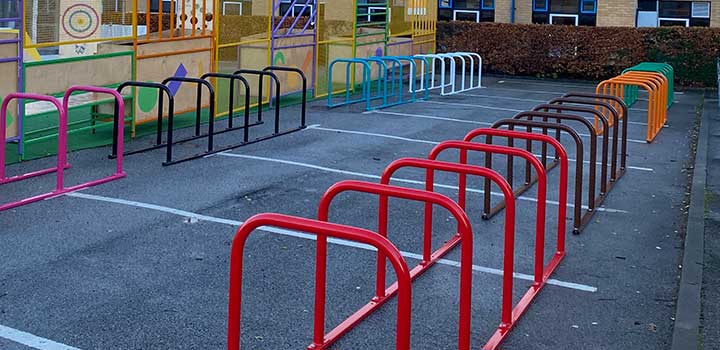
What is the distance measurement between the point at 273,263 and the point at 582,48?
56.7ft

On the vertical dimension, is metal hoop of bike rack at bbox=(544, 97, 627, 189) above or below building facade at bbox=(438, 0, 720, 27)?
below

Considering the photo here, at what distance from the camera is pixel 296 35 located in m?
15.1

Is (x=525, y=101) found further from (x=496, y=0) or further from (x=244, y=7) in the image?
(x=496, y=0)

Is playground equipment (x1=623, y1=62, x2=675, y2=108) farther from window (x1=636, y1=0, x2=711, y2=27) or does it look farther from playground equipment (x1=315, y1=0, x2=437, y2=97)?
window (x1=636, y1=0, x2=711, y2=27)

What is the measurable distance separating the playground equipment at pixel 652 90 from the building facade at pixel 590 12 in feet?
32.9

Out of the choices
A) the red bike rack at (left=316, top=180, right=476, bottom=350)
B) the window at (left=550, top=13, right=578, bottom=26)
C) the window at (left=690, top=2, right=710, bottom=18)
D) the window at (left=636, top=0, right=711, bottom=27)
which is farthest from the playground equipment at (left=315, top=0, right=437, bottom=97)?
the red bike rack at (left=316, top=180, right=476, bottom=350)

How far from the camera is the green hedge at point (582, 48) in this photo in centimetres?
2075

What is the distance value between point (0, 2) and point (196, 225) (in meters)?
3.82

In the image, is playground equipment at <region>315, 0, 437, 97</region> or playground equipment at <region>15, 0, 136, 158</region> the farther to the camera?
playground equipment at <region>315, 0, 437, 97</region>

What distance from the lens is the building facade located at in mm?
23391

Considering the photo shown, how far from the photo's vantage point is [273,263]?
6.16m

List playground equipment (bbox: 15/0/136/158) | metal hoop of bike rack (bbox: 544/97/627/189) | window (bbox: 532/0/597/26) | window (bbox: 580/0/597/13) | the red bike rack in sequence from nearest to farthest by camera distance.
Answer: the red bike rack
metal hoop of bike rack (bbox: 544/97/627/189)
playground equipment (bbox: 15/0/136/158)
window (bbox: 580/0/597/13)
window (bbox: 532/0/597/26)

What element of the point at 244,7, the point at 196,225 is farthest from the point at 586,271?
the point at 244,7

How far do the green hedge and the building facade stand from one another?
2364 millimetres
